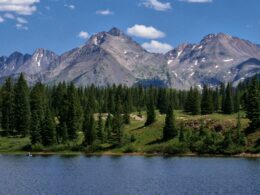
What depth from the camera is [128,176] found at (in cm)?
9556

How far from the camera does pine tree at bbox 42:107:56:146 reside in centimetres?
16125

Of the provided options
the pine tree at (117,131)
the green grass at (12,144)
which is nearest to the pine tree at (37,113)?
the green grass at (12,144)

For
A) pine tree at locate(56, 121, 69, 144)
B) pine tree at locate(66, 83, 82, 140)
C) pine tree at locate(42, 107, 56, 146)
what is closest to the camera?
pine tree at locate(42, 107, 56, 146)

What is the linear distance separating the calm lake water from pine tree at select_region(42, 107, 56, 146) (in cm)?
3147

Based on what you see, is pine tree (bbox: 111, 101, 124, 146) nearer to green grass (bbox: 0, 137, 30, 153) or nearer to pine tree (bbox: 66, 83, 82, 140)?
pine tree (bbox: 66, 83, 82, 140)

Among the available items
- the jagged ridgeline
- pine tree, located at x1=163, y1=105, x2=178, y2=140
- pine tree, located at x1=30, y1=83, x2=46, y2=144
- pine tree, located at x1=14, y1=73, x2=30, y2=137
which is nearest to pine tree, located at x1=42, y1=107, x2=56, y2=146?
the jagged ridgeline

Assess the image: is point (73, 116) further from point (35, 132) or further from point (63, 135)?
point (35, 132)

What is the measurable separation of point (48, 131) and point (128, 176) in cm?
7048

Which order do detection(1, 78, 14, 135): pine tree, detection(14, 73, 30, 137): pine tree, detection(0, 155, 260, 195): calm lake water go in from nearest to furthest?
1. detection(0, 155, 260, 195): calm lake water
2. detection(14, 73, 30, 137): pine tree
3. detection(1, 78, 14, 135): pine tree

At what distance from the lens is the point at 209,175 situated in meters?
94.7

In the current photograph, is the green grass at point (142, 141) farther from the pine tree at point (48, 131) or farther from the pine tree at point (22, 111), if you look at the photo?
the pine tree at point (22, 111)

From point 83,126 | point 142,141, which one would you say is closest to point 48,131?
point 83,126

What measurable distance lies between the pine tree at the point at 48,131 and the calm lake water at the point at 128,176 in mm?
31466

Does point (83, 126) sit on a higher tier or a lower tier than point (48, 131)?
higher
